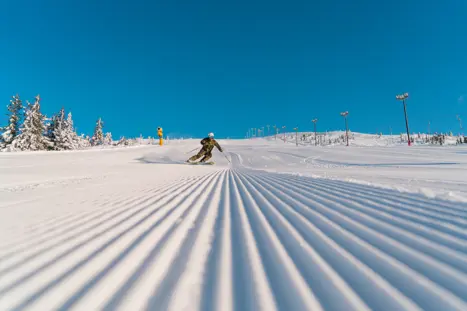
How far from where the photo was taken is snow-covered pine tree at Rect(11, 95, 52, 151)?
100 feet

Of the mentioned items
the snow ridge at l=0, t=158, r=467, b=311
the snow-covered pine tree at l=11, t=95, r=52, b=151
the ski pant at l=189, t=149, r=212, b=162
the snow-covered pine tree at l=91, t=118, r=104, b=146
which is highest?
the snow-covered pine tree at l=91, t=118, r=104, b=146

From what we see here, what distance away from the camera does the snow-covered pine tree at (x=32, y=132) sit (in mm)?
30500

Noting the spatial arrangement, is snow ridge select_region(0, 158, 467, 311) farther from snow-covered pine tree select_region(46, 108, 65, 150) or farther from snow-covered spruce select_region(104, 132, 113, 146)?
snow-covered spruce select_region(104, 132, 113, 146)

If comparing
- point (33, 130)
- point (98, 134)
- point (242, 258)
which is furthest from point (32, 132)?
point (242, 258)

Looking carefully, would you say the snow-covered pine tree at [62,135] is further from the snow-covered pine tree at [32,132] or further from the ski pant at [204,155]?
the ski pant at [204,155]

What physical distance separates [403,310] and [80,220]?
10.3 feet

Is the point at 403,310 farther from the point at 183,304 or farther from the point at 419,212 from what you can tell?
the point at 419,212

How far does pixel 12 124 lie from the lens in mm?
31078

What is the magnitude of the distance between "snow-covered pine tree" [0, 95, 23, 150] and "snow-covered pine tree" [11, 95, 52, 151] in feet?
3.42

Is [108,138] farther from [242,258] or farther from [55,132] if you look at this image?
[242,258]

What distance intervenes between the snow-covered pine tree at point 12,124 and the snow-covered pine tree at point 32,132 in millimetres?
1041

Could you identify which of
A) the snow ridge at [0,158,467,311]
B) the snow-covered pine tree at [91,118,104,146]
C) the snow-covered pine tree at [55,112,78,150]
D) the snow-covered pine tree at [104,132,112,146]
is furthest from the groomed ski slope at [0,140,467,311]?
the snow-covered pine tree at [104,132,112,146]

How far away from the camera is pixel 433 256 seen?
4.99 ft

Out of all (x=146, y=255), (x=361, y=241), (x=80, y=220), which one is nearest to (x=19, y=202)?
(x=80, y=220)
